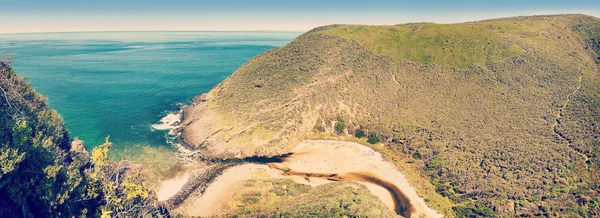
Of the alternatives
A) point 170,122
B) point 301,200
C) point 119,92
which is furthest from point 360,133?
point 119,92

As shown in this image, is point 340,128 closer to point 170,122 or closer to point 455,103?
point 455,103

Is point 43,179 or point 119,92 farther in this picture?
point 119,92

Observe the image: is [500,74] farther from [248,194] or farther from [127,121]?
[127,121]

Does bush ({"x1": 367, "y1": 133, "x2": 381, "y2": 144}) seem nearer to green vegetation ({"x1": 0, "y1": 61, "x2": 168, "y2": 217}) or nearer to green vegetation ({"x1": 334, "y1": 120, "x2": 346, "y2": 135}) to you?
green vegetation ({"x1": 334, "y1": 120, "x2": 346, "y2": 135})

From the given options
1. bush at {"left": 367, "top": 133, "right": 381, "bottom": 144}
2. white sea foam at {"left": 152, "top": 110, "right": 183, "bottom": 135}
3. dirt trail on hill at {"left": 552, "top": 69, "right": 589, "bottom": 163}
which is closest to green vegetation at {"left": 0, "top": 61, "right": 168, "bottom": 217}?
white sea foam at {"left": 152, "top": 110, "right": 183, "bottom": 135}

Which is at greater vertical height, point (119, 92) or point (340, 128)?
point (119, 92)

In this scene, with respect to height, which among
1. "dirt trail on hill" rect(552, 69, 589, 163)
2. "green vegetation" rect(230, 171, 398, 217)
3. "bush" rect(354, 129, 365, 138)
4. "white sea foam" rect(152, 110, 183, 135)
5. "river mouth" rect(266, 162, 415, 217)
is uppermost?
"dirt trail on hill" rect(552, 69, 589, 163)

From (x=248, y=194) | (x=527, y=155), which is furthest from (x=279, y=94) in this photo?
(x=527, y=155)
